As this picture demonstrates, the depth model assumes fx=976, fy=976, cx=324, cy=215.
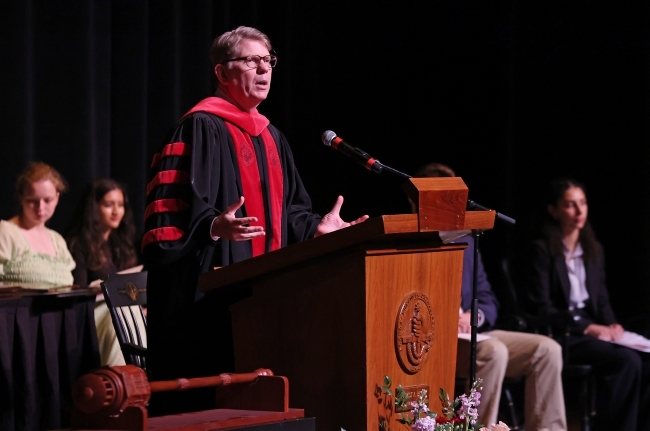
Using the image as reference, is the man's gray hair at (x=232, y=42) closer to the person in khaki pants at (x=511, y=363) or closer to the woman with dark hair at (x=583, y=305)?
the person in khaki pants at (x=511, y=363)

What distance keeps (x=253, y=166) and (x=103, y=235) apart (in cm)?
278

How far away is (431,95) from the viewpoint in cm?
668

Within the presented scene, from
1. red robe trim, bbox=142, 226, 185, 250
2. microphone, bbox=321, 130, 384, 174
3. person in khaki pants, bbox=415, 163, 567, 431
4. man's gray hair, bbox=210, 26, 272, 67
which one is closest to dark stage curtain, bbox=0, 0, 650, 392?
person in khaki pants, bbox=415, 163, 567, 431

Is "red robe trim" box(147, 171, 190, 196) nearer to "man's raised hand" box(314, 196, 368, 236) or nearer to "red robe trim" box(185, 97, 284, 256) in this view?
"red robe trim" box(185, 97, 284, 256)

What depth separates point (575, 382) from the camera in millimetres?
6336

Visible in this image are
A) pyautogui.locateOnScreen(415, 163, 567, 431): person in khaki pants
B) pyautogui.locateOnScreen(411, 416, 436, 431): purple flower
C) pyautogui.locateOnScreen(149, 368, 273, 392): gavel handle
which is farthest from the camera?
pyautogui.locateOnScreen(415, 163, 567, 431): person in khaki pants

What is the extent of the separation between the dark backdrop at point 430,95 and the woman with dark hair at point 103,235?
0.18m

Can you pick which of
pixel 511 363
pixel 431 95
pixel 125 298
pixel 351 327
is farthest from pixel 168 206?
pixel 431 95

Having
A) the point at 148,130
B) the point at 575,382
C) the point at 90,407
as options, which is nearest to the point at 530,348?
the point at 575,382

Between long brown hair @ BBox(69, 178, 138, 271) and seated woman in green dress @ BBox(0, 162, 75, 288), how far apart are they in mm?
256

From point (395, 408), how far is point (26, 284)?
10.9 ft

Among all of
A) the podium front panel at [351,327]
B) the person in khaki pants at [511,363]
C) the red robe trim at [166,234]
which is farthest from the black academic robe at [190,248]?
the person in khaki pants at [511,363]

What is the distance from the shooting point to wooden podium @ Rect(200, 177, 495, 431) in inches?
89.3

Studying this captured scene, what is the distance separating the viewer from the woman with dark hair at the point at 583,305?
5.37 metres
